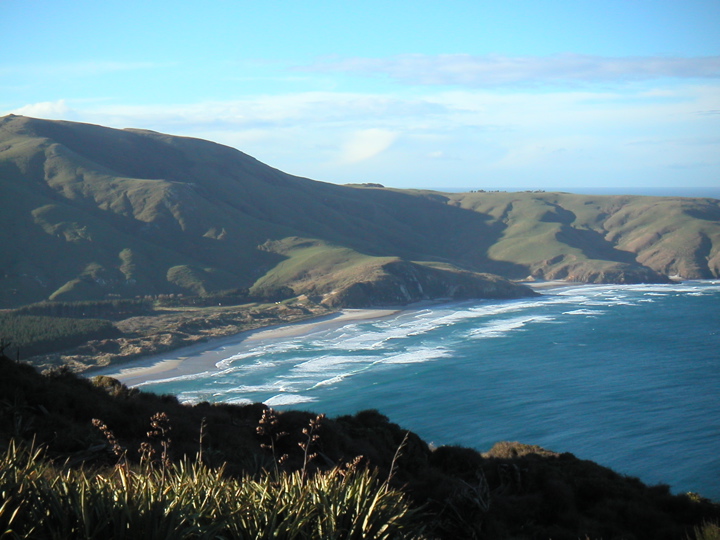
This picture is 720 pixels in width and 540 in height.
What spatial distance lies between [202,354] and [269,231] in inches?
2010

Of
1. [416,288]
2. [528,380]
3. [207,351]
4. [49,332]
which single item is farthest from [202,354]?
[416,288]

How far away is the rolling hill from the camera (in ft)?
259

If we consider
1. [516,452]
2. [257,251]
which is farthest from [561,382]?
[257,251]

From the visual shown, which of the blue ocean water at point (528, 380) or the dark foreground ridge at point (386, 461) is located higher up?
the dark foreground ridge at point (386, 461)

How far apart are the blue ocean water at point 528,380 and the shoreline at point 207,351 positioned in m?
1.30

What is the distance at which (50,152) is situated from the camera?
104000 millimetres

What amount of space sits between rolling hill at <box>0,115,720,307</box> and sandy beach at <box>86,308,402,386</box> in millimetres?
9373

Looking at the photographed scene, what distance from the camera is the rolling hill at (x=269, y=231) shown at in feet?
259

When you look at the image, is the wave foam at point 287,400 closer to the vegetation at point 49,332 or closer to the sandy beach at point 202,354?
the sandy beach at point 202,354

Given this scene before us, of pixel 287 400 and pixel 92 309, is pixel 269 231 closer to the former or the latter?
pixel 92 309

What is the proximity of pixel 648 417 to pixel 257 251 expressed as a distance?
70.1 meters

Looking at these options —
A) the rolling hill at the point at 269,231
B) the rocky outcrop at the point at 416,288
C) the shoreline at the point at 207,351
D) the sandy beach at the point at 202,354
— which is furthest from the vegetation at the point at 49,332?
the rocky outcrop at the point at 416,288

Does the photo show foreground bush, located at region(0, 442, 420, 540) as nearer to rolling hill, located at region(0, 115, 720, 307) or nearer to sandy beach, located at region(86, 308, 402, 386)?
sandy beach, located at region(86, 308, 402, 386)

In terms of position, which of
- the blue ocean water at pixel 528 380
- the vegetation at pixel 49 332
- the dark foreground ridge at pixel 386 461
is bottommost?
the blue ocean water at pixel 528 380
